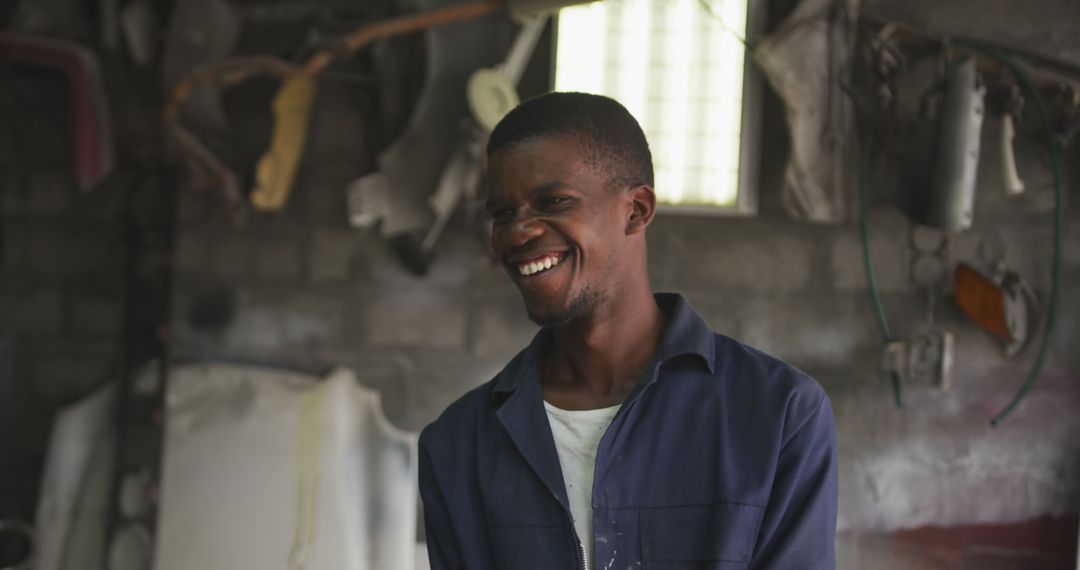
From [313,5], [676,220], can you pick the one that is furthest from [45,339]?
[676,220]

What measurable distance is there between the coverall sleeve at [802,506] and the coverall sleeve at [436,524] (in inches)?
18.1

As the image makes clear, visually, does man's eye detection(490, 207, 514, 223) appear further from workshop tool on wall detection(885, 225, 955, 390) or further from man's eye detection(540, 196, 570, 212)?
workshop tool on wall detection(885, 225, 955, 390)

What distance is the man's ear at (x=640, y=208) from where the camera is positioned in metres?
1.51

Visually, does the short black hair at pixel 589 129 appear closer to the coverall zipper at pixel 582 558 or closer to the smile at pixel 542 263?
the smile at pixel 542 263

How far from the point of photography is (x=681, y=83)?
279 centimetres

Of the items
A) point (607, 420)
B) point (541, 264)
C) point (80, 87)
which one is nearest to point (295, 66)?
point (80, 87)

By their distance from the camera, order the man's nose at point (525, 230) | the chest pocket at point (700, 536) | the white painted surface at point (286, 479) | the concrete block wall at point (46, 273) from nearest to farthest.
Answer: the chest pocket at point (700, 536) → the man's nose at point (525, 230) → the white painted surface at point (286, 479) → the concrete block wall at point (46, 273)

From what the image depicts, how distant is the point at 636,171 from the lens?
1517 millimetres

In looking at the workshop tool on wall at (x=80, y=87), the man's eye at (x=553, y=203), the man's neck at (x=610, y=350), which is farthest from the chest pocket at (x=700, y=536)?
the workshop tool on wall at (x=80, y=87)

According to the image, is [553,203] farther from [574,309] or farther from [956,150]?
[956,150]

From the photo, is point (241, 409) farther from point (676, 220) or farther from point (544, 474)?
point (544, 474)

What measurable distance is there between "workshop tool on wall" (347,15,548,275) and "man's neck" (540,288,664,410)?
112cm

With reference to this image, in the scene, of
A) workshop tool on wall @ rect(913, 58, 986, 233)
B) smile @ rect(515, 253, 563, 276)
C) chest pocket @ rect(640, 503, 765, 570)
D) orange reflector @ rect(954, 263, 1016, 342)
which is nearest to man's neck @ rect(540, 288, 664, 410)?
smile @ rect(515, 253, 563, 276)

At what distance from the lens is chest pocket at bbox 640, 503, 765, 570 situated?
131 centimetres
